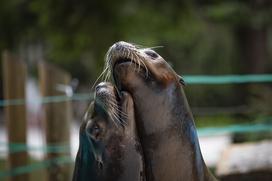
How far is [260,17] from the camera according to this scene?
55.3 feet

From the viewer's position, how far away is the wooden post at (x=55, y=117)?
6.91 meters

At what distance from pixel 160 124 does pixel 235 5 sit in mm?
14617

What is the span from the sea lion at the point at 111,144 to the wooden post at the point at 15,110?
434 cm

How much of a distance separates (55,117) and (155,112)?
14.2 ft

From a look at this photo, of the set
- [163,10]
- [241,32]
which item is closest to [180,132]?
[163,10]

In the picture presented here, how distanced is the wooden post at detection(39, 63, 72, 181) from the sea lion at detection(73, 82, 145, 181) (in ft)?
13.9

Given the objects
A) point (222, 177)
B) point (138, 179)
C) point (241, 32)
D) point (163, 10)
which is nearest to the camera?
point (138, 179)

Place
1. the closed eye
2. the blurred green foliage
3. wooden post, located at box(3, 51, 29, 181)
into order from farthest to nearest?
the blurred green foliage, wooden post, located at box(3, 51, 29, 181), the closed eye

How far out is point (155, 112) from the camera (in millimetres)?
2719

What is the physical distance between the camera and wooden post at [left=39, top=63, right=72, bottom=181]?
6.91m

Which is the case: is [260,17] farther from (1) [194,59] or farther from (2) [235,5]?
(1) [194,59]

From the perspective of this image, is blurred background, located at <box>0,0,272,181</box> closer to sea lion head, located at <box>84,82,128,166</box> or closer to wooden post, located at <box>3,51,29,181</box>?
wooden post, located at <box>3,51,29,181</box>

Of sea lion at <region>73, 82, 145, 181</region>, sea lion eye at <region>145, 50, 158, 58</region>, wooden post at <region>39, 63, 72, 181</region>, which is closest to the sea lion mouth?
sea lion at <region>73, 82, 145, 181</region>

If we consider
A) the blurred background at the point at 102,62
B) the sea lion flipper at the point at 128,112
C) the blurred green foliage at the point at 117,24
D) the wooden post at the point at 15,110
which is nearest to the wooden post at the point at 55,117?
the blurred background at the point at 102,62
